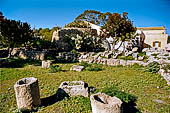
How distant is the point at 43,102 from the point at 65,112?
4.23ft

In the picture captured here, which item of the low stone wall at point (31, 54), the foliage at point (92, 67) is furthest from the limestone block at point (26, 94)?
the low stone wall at point (31, 54)

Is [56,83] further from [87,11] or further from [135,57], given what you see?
[87,11]

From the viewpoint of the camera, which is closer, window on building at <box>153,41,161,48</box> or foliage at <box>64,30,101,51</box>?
foliage at <box>64,30,101,51</box>

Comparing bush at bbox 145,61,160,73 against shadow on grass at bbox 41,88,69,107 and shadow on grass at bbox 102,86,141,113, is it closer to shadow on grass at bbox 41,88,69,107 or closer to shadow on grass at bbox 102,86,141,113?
shadow on grass at bbox 102,86,141,113

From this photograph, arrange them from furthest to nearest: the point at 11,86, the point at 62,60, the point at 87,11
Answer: the point at 87,11 < the point at 62,60 < the point at 11,86

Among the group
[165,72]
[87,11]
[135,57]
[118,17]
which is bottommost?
[165,72]

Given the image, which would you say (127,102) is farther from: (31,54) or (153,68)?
(31,54)

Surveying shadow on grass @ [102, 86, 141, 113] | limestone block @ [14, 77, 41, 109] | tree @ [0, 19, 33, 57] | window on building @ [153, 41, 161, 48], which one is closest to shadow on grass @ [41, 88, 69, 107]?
limestone block @ [14, 77, 41, 109]

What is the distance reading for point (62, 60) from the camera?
14211 mm

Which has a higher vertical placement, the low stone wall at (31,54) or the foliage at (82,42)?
the foliage at (82,42)

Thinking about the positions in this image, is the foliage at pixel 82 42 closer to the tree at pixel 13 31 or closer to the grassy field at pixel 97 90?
the tree at pixel 13 31

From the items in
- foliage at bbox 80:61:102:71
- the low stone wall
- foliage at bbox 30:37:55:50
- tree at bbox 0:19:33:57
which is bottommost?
foliage at bbox 80:61:102:71

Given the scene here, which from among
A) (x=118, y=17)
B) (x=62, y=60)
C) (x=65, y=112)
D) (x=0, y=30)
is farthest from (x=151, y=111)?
(x=0, y=30)

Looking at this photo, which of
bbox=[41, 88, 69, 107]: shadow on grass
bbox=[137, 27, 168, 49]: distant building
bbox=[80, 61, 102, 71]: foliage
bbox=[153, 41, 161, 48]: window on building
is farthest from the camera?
bbox=[153, 41, 161, 48]: window on building
